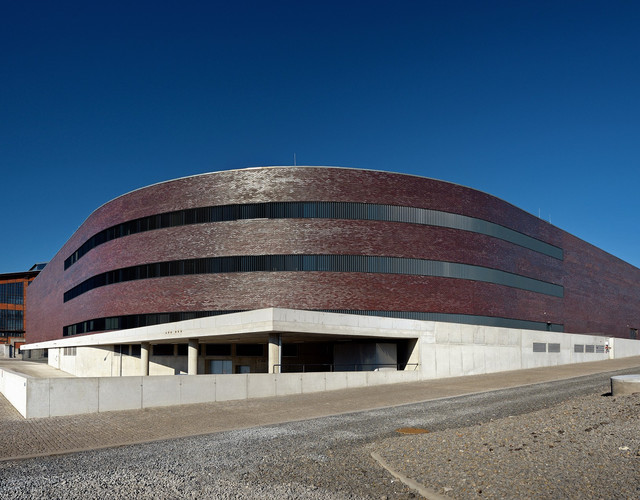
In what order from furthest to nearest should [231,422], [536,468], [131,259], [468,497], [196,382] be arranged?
[131,259], [196,382], [231,422], [536,468], [468,497]

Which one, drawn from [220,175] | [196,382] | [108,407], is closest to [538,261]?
[220,175]

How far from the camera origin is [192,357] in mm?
37094

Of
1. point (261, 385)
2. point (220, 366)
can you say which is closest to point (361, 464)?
point (261, 385)

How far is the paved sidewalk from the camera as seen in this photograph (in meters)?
14.5

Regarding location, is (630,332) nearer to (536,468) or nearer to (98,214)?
(98,214)

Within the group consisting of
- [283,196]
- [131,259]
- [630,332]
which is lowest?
[630,332]

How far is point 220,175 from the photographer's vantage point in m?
44.2

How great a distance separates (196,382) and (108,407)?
3.55 m

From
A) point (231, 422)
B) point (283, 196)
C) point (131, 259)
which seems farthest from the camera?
point (131, 259)

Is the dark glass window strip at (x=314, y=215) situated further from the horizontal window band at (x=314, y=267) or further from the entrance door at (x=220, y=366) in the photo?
the entrance door at (x=220, y=366)

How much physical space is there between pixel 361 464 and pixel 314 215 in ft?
105

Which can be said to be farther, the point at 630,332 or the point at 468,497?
the point at 630,332

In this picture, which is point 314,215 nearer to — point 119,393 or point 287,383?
point 287,383

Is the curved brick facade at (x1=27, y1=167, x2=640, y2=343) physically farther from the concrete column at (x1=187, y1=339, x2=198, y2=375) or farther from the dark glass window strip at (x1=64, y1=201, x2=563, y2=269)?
the concrete column at (x1=187, y1=339, x2=198, y2=375)
